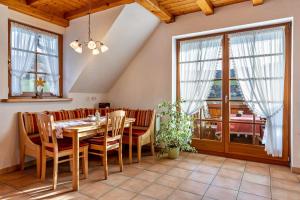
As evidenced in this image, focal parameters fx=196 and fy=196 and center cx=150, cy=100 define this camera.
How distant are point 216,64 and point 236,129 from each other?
122 centimetres

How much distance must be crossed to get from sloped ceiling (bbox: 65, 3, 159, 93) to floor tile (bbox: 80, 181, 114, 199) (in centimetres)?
204

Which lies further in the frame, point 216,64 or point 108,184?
point 216,64

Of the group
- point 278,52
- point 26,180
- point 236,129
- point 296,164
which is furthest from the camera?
point 236,129

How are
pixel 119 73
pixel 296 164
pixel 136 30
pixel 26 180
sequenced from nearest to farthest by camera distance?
pixel 26 180, pixel 296 164, pixel 136 30, pixel 119 73

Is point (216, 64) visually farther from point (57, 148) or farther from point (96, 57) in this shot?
point (57, 148)

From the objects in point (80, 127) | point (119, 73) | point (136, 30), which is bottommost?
point (80, 127)

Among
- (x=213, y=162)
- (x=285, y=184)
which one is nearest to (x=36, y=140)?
(x=213, y=162)

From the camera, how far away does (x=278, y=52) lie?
3055 mm

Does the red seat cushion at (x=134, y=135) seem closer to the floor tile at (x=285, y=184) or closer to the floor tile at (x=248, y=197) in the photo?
the floor tile at (x=248, y=197)

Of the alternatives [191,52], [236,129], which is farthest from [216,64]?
[236,129]

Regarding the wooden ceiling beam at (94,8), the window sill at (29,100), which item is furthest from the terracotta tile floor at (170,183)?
the wooden ceiling beam at (94,8)

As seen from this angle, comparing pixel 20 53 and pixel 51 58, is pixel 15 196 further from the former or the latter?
pixel 51 58

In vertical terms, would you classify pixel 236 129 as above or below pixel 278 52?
below

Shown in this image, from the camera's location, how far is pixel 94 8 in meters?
3.48
